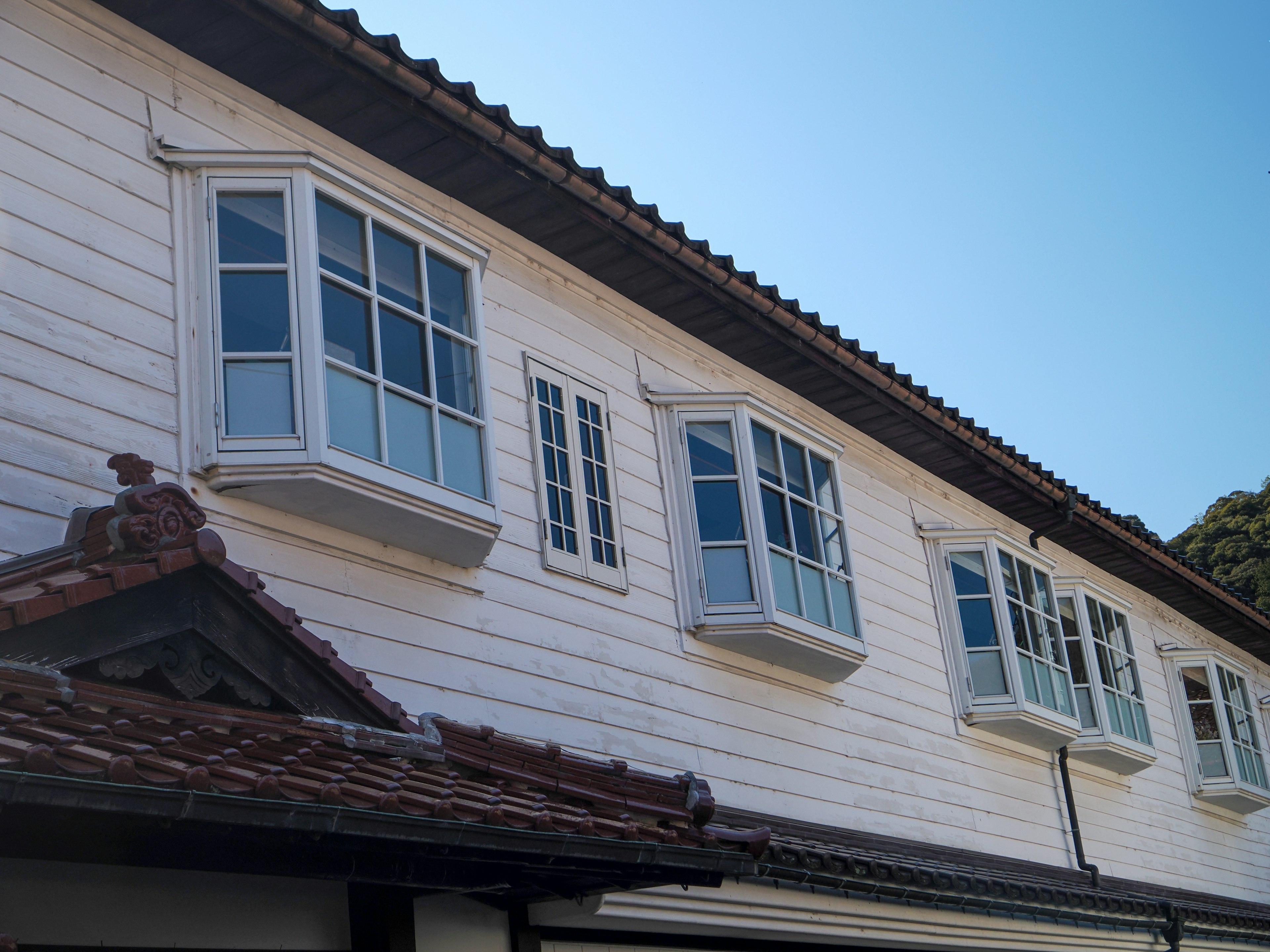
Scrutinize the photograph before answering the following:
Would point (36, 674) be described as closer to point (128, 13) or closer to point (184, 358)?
point (184, 358)

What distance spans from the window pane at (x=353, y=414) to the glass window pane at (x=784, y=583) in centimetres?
389

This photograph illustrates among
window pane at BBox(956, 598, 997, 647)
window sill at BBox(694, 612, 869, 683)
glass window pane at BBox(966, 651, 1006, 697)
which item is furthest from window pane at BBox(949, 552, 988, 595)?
window sill at BBox(694, 612, 869, 683)

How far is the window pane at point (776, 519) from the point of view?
10594 millimetres

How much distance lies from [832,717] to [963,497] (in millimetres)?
4548

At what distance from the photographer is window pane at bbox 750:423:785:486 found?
10.9 m

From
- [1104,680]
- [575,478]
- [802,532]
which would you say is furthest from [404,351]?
[1104,680]

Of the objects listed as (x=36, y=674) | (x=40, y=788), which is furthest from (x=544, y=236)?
(x=40, y=788)

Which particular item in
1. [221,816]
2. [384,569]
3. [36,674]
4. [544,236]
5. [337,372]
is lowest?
[221,816]

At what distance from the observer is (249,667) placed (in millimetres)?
5625

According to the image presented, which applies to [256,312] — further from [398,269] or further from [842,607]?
[842,607]

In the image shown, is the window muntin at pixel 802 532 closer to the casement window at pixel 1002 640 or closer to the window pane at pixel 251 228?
the casement window at pixel 1002 640

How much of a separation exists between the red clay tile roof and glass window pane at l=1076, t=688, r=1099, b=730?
29.7ft

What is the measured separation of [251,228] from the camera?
7.35 m

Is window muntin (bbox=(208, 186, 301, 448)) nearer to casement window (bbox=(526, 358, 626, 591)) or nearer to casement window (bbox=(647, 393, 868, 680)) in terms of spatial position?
casement window (bbox=(526, 358, 626, 591))
